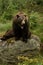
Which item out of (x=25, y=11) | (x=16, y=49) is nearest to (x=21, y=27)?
(x=16, y=49)

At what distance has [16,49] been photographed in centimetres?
782

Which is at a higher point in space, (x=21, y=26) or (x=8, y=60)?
(x=21, y=26)

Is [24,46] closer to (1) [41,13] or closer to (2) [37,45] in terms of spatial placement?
(2) [37,45]

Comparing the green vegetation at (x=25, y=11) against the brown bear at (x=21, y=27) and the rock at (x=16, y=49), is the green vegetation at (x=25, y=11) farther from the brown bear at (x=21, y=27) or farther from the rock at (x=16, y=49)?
the rock at (x=16, y=49)

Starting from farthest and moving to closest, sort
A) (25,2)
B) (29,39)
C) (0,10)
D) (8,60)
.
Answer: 1. (25,2)
2. (0,10)
3. (29,39)
4. (8,60)

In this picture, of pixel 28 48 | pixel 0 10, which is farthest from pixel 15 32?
Answer: pixel 0 10

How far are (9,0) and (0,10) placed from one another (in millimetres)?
853

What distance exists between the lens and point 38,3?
17.6 m

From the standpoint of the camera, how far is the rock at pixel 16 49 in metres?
7.69

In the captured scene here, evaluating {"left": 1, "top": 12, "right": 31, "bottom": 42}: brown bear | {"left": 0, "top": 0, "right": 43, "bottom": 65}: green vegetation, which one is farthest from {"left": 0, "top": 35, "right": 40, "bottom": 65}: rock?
{"left": 0, "top": 0, "right": 43, "bottom": 65}: green vegetation

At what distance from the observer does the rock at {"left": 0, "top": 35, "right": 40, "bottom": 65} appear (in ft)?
25.2

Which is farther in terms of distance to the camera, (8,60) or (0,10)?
(0,10)

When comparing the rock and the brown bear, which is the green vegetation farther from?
the rock

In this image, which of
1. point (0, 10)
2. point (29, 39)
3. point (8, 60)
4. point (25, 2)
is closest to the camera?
point (8, 60)
